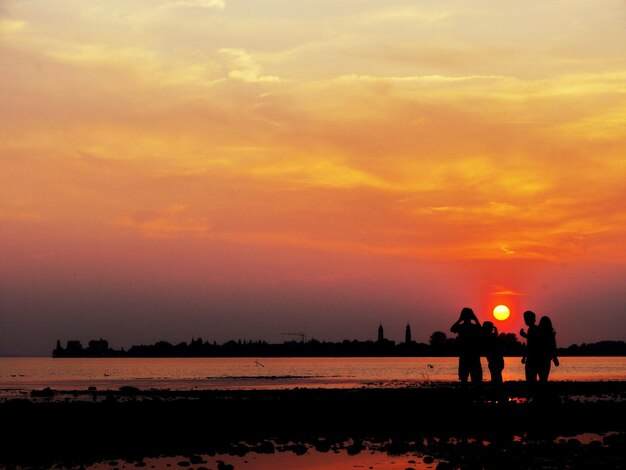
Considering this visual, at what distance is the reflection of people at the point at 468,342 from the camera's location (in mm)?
27172

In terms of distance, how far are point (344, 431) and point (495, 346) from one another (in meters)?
7.01

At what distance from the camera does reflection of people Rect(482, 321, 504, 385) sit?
28.6 m

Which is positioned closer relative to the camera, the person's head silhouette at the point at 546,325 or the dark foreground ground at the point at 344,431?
the dark foreground ground at the point at 344,431

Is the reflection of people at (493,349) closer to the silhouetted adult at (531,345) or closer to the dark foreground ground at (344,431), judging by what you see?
the dark foreground ground at (344,431)

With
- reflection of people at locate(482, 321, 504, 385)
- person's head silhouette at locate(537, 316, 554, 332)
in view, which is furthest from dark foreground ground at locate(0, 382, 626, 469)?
person's head silhouette at locate(537, 316, 554, 332)

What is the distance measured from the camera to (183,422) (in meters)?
28.1

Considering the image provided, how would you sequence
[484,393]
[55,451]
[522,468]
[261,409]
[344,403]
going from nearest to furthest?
[522,468], [55,451], [484,393], [261,409], [344,403]

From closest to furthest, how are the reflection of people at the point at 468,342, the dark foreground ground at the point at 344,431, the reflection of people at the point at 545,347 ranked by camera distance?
the dark foreground ground at the point at 344,431
the reflection of people at the point at 545,347
the reflection of people at the point at 468,342

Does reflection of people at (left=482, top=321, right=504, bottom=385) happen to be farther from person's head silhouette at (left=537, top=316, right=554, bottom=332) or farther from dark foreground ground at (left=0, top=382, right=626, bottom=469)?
person's head silhouette at (left=537, top=316, right=554, bottom=332)

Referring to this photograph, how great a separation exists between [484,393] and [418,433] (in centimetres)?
773

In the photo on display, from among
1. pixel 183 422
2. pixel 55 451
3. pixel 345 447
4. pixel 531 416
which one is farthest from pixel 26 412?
pixel 531 416

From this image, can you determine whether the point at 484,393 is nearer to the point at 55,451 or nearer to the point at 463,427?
the point at 463,427

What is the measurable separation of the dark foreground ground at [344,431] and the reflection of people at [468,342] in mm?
920

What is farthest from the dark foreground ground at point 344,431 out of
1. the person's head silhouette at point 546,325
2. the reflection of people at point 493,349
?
the person's head silhouette at point 546,325
